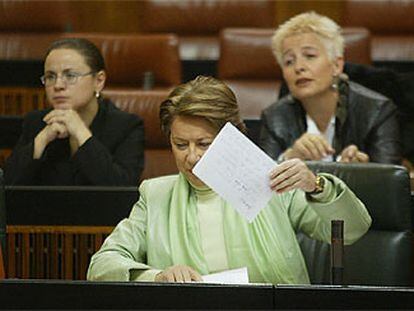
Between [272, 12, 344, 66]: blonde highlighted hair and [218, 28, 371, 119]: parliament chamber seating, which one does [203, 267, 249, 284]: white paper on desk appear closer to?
[272, 12, 344, 66]: blonde highlighted hair

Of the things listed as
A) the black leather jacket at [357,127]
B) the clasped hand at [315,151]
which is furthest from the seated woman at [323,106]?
the clasped hand at [315,151]

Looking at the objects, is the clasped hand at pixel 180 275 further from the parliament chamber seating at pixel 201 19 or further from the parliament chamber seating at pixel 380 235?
the parliament chamber seating at pixel 201 19

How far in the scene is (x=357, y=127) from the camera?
8.96 feet

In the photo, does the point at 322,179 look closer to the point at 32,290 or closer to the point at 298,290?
the point at 298,290

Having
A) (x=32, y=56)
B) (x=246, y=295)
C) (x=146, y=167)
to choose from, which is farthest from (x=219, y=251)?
(x=32, y=56)

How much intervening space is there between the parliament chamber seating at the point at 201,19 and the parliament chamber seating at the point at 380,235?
2.05 meters

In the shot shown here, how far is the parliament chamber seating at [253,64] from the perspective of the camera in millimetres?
3555

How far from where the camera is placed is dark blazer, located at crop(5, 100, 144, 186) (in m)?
2.52

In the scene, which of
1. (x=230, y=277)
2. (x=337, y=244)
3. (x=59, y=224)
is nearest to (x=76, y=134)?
(x=59, y=224)

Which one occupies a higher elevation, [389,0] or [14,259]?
[389,0]

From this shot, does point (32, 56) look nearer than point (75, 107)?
No

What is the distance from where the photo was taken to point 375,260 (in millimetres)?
1933

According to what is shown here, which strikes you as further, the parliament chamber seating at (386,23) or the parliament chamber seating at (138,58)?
the parliament chamber seating at (386,23)

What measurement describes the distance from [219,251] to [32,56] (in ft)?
7.58
